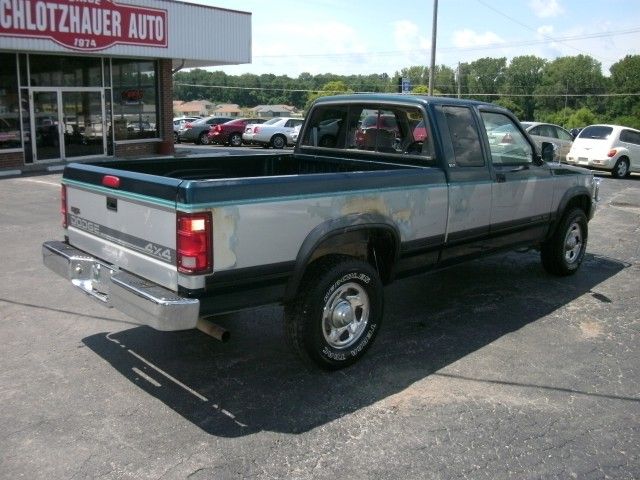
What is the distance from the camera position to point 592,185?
24.0 ft

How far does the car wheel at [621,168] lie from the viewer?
18.6 m

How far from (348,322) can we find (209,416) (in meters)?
1.19

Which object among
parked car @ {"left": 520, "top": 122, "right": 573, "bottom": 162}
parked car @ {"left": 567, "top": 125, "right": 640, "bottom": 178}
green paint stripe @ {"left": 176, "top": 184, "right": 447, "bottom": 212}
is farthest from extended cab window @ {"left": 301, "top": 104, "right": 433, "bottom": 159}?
parked car @ {"left": 520, "top": 122, "right": 573, "bottom": 162}

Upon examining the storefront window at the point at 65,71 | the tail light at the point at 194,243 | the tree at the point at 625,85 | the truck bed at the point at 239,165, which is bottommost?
the tail light at the point at 194,243

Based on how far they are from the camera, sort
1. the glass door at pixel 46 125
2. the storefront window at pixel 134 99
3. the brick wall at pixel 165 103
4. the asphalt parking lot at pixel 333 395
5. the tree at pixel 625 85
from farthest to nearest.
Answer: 1. the tree at pixel 625 85
2. the brick wall at pixel 165 103
3. the storefront window at pixel 134 99
4. the glass door at pixel 46 125
5. the asphalt parking lot at pixel 333 395

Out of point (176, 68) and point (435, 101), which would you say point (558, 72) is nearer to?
point (176, 68)

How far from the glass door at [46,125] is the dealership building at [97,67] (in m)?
0.03

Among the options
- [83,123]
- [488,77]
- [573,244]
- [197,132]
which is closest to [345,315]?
[573,244]

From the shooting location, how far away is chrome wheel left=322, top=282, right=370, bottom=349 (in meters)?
4.33

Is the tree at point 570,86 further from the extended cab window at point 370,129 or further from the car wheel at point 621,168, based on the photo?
the extended cab window at point 370,129

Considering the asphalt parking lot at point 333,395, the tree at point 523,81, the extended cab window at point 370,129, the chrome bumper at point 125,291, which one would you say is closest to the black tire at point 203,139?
the asphalt parking lot at point 333,395

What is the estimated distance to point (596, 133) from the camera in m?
19.0

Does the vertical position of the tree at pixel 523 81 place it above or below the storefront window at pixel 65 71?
above

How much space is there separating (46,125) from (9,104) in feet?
4.02
